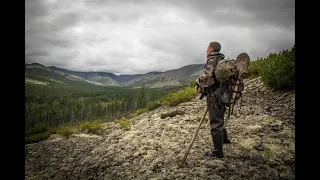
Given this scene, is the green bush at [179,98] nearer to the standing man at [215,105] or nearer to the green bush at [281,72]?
the green bush at [281,72]

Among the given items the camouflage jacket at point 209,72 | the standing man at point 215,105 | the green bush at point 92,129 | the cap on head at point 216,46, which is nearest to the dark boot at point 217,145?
the standing man at point 215,105

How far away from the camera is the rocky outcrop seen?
535cm

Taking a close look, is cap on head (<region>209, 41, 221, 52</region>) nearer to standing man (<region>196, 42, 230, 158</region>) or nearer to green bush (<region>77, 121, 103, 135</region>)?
standing man (<region>196, 42, 230, 158</region>)

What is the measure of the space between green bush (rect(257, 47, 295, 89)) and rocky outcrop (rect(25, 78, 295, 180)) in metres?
1.10

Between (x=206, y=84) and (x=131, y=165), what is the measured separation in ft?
9.51

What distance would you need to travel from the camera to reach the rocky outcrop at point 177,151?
211 inches

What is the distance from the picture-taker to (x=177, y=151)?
6.54 metres

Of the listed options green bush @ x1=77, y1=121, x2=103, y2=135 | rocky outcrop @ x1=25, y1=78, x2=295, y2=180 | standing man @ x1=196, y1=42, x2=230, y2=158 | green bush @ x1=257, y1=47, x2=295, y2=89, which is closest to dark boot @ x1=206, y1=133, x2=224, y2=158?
standing man @ x1=196, y1=42, x2=230, y2=158

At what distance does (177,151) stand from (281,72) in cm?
782

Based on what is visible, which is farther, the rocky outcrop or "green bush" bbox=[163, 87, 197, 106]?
"green bush" bbox=[163, 87, 197, 106]

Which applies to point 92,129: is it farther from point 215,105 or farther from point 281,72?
point 281,72

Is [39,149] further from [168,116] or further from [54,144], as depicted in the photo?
[168,116]

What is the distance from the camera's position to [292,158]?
581 centimetres
